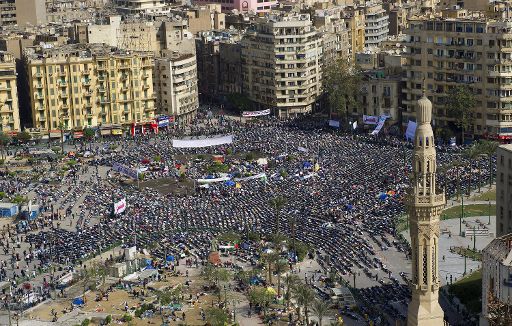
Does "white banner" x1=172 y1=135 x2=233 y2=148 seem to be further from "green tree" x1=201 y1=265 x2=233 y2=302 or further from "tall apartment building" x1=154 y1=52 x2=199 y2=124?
"green tree" x1=201 y1=265 x2=233 y2=302

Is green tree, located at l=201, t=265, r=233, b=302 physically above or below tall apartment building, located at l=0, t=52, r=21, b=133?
below

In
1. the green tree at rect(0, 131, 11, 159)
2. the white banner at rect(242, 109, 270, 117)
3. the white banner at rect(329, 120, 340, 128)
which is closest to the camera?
the green tree at rect(0, 131, 11, 159)

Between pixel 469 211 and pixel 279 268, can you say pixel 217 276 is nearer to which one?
pixel 279 268

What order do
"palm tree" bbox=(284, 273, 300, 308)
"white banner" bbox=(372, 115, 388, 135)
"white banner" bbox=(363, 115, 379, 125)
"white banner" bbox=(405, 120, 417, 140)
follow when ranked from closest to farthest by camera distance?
1. "palm tree" bbox=(284, 273, 300, 308)
2. "white banner" bbox=(405, 120, 417, 140)
3. "white banner" bbox=(372, 115, 388, 135)
4. "white banner" bbox=(363, 115, 379, 125)

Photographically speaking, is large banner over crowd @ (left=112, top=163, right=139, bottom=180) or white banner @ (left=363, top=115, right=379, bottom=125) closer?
large banner over crowd @ (left=112, top=163, right=139, bottom=180)

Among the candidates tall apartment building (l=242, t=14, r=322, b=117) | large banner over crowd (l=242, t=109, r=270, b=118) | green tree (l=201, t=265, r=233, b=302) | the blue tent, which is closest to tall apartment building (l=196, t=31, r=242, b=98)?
tall apartment building (l=242, t=14, r=322, b=117)

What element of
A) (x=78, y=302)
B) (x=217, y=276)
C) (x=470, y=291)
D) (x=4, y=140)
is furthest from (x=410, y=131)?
(x=78, y=302)
